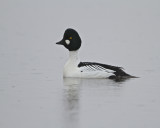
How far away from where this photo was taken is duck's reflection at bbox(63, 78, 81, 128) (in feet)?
30.0

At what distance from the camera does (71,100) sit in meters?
10.9

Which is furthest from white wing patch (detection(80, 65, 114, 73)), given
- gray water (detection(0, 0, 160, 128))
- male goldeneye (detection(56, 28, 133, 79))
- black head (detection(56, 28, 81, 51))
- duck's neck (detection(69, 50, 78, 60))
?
black head (detection(56, 28, 81, 51))

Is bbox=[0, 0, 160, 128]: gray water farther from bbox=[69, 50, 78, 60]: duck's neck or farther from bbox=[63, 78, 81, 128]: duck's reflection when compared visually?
bbox=[69, 50, 78, 60]: duck's neck

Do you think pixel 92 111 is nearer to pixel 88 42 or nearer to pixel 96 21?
pixel 88 42

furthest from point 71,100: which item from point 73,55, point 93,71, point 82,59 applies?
point 82,59

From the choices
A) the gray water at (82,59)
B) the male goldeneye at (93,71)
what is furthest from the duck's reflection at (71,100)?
the male goldeneye at (93,71)

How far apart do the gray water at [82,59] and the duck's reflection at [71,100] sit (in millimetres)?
16

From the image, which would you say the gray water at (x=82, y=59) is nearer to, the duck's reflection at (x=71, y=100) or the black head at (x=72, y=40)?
the duck's reflection at (x=71, y=100)

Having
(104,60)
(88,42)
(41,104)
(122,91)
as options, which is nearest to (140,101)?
(122,91)

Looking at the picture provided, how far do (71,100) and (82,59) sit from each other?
6480 millimetres

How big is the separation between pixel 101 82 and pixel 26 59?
147 inches

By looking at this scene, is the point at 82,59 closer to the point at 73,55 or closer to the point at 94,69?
the point at 73,55

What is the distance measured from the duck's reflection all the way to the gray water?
0.05 feet

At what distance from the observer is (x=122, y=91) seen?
12.0m
